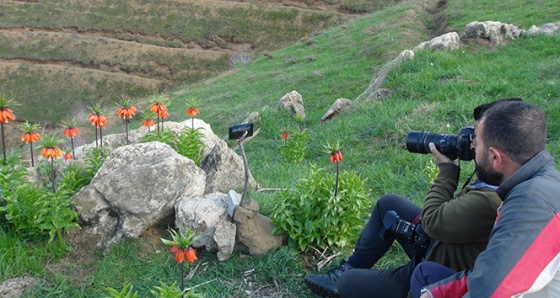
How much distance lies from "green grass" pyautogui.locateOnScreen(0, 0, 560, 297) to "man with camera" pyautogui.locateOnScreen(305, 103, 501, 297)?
1.57 feet

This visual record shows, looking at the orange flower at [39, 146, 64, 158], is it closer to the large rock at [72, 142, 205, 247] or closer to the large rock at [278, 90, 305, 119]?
the large rock at [72, 142, 205, 247]

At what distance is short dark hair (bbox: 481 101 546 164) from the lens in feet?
7.80

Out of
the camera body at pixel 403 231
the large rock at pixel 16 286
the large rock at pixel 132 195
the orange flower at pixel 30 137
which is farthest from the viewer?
the orange flower at pixel 30 137

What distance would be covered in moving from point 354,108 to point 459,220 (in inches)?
253

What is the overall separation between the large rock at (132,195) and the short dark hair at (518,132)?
8.55ft

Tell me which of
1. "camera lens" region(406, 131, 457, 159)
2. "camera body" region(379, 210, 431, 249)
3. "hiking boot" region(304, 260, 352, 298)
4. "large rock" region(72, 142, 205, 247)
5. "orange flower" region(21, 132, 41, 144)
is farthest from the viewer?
"orange flower" region(21, 132, 41, 144)

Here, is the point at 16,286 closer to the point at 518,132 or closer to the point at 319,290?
the point at 319,290

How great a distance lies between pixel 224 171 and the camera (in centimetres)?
524

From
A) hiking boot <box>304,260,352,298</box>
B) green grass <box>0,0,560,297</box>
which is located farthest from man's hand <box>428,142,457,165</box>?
green grass <box>0,0,560,297</box>

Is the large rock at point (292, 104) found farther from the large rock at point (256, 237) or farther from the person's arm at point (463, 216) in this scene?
the person's arm at point (463, 216)

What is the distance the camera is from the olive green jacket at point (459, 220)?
107 inches

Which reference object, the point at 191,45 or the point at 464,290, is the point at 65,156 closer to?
the point at 464,290

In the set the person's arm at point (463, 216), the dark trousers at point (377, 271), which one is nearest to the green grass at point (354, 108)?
the dark trousers at point (377, 271)

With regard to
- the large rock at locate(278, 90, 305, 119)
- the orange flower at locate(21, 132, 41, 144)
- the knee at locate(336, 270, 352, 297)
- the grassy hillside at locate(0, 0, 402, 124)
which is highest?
the orange flower at locate(21, 132, 41, 144)
